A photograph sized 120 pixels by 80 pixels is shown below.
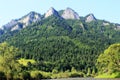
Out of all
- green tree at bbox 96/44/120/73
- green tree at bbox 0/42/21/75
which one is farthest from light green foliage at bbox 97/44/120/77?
green tree at bbox 0/42/21/75

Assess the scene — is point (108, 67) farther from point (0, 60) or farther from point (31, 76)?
point (0, 60)

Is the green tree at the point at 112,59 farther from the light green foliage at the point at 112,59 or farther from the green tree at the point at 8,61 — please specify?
the green tree at the point at 8,61

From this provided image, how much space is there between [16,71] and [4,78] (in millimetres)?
14243

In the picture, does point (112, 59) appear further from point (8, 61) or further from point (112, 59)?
point (8, 61)

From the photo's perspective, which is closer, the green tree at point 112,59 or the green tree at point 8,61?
the green tree at point 8,61

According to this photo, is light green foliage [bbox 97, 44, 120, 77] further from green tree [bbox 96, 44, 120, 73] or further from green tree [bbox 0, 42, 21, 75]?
green tree [bbox 0, 42, 21, 75]

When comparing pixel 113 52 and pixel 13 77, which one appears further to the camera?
pixel 113 52

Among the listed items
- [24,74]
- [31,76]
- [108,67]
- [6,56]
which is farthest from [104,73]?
[6,56]

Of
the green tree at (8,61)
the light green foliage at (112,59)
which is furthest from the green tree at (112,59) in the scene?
the green tree at (8,61)

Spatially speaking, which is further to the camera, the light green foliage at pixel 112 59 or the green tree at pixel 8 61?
the light green foliage at pixel 112 59

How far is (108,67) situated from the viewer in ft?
589

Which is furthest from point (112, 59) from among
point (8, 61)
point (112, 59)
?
point (8, 61)

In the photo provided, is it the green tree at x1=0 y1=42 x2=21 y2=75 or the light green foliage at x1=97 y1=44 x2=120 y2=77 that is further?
the light green foliage at x1=97 y1=44 x2=120 y2=77

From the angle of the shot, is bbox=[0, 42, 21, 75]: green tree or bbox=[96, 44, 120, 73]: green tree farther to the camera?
bbox=[96, 44, 120, 73]: green tree
